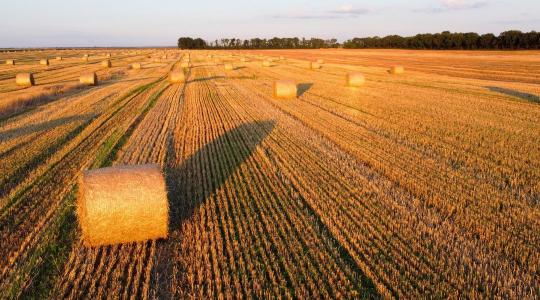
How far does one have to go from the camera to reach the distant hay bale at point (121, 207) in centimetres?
562

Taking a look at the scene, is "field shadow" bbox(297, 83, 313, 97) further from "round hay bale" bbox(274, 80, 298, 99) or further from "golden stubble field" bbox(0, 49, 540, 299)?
"golden stubble field" bbox(0, 49, 540, 299)

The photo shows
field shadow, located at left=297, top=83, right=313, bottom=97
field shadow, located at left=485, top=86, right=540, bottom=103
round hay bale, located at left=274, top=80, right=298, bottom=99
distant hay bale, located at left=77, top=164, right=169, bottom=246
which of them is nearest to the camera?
distant hay bale, located at left=77, top=164, right=169, bottom=246

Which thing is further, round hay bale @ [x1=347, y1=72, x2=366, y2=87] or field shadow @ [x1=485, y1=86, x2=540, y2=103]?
round hay bale @ [x1=347, y1=72, x2=366, y2=87]

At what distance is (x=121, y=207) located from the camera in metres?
5.67

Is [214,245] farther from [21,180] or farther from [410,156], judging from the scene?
[410,156]

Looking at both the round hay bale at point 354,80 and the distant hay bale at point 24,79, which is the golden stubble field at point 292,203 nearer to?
the round hay bale at point 354,80

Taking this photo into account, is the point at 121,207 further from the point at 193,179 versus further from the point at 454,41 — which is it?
the point at 454,41

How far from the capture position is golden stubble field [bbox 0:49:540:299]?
4.94m

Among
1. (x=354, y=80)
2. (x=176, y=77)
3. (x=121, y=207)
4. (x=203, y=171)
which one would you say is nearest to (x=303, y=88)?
(x=354, y=80)

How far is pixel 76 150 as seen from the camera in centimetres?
1048

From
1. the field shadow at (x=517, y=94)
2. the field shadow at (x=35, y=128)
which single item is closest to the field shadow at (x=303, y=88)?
the field shadow at (x=517, y=94)

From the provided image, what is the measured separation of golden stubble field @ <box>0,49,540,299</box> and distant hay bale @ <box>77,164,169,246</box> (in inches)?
8.0

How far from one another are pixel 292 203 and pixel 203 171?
247 cm

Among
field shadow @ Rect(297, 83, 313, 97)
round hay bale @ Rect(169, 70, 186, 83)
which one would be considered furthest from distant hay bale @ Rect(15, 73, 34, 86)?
field shadow @ Rect(297, 83, 313, 97)
